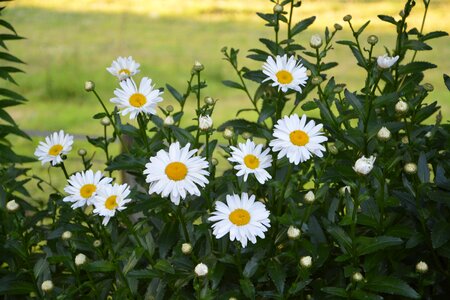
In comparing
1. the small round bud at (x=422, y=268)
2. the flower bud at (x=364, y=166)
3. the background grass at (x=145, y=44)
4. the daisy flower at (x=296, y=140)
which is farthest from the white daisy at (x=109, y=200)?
the background grass at (x=145, y=44)

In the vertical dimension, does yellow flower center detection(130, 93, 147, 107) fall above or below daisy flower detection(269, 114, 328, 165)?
above

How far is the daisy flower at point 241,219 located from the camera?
106 centimetres

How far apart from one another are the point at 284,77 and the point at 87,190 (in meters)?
0.39

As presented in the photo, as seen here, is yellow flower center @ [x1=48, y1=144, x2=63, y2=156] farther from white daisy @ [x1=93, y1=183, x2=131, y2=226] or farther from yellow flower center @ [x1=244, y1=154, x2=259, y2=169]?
yellow flower center @ [x1=244, y1=154, x2=259, y2=169]

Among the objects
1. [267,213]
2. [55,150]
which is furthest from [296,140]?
[55,150]

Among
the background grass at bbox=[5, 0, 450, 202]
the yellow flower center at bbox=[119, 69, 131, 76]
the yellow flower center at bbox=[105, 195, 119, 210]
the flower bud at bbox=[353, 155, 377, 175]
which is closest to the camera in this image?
the flower bud at bbox=[353, 155, 377, 175]

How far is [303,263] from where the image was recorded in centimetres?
109

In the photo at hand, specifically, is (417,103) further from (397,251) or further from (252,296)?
(252,296)

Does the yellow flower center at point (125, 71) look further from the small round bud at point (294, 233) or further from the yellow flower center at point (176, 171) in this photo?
the small round bud at point (294, 233)

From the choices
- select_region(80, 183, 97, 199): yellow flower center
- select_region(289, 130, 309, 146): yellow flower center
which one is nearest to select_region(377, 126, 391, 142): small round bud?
select_region(289, 130, 309, 146): yellow flower center

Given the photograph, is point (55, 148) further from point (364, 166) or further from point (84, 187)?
point (364, 166)

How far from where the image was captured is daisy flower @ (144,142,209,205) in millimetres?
1058

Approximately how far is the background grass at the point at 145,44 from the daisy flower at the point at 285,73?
242 cm

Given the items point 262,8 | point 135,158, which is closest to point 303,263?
point 135,158
